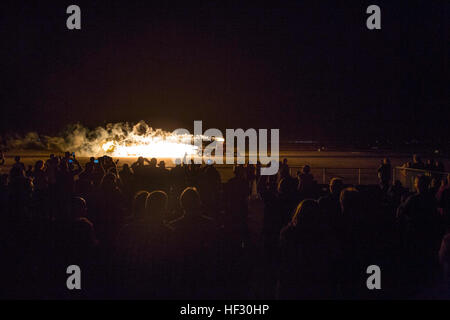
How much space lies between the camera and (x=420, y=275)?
443 centimetres

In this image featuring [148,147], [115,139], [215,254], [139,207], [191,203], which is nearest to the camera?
[139,207]

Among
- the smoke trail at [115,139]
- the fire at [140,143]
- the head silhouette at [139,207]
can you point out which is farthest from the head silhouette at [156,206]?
the smoke trail at [115,139]

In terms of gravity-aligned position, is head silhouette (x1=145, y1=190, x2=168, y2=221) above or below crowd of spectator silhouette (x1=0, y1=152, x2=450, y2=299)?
→ above

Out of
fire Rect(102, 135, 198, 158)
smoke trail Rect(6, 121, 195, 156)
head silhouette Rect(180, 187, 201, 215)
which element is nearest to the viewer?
head silhouette Rect(180, 187, 201, 215)

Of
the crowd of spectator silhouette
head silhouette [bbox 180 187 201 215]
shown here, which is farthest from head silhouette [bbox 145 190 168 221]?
head silhouette [bbox 180 187 201 215]

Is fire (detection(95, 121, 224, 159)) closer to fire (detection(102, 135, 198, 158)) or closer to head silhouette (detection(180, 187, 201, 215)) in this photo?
fire (detection(102, 135, 198, 158))

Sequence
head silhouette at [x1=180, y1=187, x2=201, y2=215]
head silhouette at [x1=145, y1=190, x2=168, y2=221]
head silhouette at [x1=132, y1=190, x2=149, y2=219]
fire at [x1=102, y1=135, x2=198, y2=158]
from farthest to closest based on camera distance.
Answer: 1. fire at [x1=102, y1=135, x2=198, y2=158]
2. head silhouette at [x1=180, y1=187, x2=201, y2=215]
3. head silhouette at [x1=132, y1=190, x2=149, y2=219]
4. head silhouette at [x1=145, y1=190, x2=168, y2=221]

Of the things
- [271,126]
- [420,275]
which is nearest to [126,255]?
[420,275]

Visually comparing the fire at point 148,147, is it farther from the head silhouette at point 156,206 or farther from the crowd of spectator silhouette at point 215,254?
the head silhouette at point 156,206

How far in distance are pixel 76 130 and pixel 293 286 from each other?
39.0 metres

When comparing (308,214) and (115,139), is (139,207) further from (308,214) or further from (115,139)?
(115,139)

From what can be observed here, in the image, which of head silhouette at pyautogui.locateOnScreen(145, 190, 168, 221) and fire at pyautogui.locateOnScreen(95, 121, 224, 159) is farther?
fire at pyautogui.locateOnScreen(95, 121, 224, 159)

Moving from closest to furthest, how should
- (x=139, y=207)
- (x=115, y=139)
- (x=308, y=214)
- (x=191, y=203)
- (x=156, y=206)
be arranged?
(x=308, y=214), (x=156, y=206), (x=139, y=207), (x=191, y=203), (x=115, y=139)

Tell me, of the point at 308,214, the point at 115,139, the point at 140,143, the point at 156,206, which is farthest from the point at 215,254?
the point at 140,143
